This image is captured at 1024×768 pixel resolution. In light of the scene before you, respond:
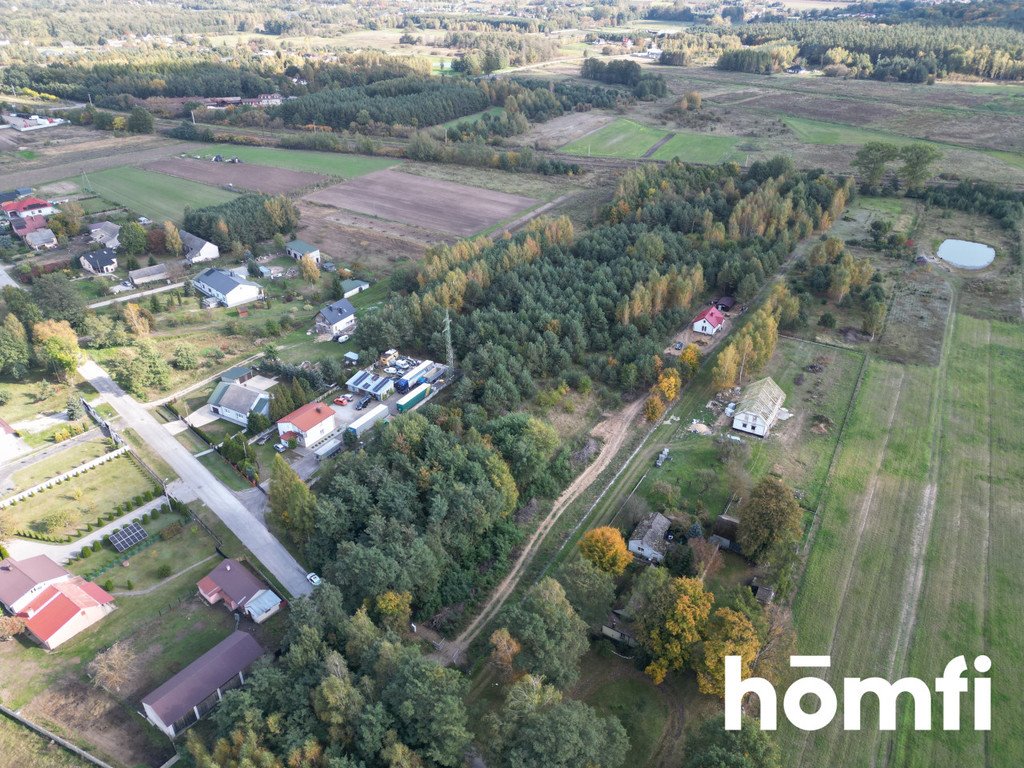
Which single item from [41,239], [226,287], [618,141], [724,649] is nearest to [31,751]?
[724,649]

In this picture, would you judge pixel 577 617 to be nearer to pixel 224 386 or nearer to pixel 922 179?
pixel 224 386

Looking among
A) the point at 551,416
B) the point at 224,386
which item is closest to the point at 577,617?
the point at 551,416

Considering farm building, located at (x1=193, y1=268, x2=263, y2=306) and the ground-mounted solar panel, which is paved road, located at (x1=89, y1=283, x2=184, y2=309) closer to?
farm building, located at (x1=193, y1=268, x2=263, y2=306)

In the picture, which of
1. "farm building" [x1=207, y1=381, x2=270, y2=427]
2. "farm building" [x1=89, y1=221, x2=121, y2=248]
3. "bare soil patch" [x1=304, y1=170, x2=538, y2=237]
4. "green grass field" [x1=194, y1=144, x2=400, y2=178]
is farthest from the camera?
"green grass field" [x1=194, y1=144, x2=400, y2=178]

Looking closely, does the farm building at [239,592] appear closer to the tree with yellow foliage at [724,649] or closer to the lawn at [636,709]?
the lawn at [636,709]

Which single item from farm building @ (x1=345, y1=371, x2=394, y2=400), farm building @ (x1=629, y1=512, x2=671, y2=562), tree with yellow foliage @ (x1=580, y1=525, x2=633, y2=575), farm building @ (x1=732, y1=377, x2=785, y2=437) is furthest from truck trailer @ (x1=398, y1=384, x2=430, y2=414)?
farm building @ (x1=732, y1=377, x2=785, y2=437)

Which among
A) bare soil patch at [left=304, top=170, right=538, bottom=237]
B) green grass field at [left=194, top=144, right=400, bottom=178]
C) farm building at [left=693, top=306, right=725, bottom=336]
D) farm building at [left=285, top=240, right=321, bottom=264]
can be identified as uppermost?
green grass field at [left=194, top=144, right=400, bottom=178]
